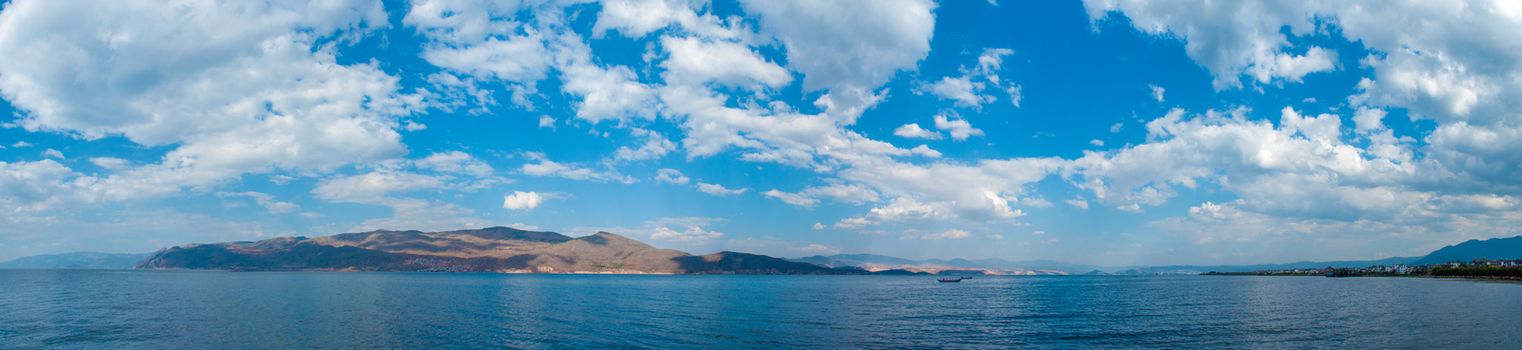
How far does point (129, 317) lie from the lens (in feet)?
250

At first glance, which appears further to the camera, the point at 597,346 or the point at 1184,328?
the point at 1184,328

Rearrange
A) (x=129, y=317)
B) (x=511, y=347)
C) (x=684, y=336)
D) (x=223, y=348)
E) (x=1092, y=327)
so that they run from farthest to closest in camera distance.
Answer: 1. (x=129, y=317)
2. (x=1092, y=327)
3. (x=684, y=336)
4. (x=511, y=347)
5. (x=223, y=348)

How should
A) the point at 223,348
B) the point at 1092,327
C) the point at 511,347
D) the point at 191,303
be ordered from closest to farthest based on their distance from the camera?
the point at 223,348 < the point at 511,347 < the point at 1092,327 < the point at 191,303

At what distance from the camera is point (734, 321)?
76.8 m

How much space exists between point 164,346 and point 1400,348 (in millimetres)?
92870

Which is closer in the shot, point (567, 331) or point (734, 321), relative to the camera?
point (567, 331)

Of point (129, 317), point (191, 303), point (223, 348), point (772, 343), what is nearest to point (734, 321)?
point (772, 343)

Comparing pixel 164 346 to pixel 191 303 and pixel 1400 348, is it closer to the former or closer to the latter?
pixel 191 303

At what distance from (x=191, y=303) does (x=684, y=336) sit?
82.4m

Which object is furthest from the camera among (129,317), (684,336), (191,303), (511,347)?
(191,303)

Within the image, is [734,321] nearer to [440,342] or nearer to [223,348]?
[440,342]

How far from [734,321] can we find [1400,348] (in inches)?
2205

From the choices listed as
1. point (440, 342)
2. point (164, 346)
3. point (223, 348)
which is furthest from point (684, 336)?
point (164, 346)

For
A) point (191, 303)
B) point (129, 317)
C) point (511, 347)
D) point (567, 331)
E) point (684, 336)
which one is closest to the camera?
point (511, 347)
